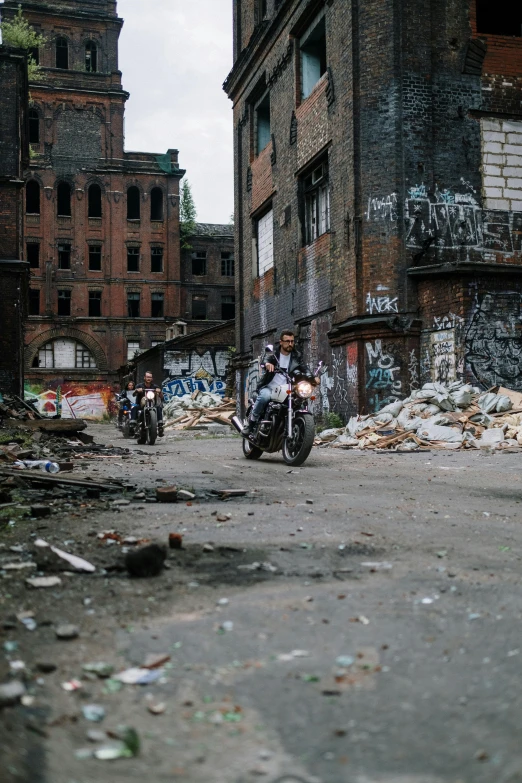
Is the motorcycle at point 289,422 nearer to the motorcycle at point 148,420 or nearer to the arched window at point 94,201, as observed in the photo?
the motorcycle at point 148,420

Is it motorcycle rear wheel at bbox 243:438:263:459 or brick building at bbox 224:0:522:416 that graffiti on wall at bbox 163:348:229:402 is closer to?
brick building at bbox 224:0:522:416

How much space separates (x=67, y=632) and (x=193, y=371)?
35256mm

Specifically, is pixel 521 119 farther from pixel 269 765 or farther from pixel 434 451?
pixel 269 765

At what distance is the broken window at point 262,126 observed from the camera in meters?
23.5

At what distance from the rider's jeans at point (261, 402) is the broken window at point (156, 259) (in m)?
44.3

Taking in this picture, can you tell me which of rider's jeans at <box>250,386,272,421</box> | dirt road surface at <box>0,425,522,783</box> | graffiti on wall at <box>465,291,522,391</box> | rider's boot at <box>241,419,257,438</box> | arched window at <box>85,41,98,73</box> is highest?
arched window at <box>85,41,98,73</box>

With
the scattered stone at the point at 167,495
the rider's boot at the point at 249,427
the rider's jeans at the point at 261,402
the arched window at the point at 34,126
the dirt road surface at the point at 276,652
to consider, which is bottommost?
the dirt road surface at the point at 276,652

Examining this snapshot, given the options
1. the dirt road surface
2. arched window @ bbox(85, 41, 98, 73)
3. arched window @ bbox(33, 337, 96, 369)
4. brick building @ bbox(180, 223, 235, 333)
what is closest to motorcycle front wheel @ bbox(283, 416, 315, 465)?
the dirt road surface

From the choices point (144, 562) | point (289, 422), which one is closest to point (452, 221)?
point (289, 422)

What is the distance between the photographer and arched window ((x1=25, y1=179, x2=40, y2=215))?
2023 inches

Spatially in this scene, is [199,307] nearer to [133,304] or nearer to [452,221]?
[133,304]

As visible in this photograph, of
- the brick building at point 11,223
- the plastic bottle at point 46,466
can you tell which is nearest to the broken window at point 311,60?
the brick building at point 11,223

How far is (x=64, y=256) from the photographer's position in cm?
5225

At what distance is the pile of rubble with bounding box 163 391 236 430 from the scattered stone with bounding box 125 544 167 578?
20.2 m
